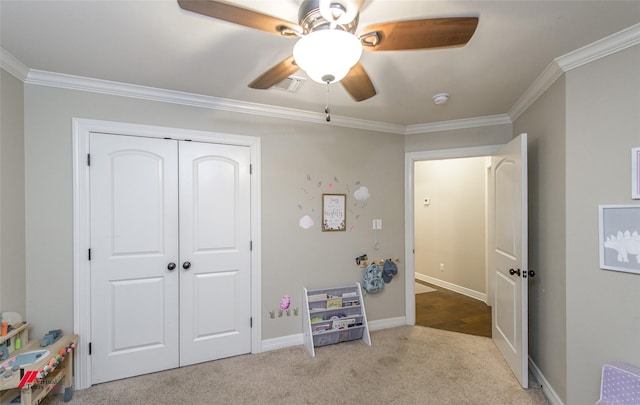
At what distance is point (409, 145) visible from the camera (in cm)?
352

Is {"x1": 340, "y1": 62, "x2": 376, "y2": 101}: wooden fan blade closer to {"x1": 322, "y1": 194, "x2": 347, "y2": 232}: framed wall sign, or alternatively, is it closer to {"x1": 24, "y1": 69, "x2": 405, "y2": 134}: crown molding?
{"x1": 24, "y1": 69, "x2": 405, "y2": 134}: crown molding

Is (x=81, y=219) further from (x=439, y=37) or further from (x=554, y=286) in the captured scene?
(x=554, y=286)

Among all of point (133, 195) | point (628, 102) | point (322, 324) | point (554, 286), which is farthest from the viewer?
point (322, 324)

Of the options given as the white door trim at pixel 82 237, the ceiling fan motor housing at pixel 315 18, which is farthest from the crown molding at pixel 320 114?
the ceiling fan motor housing at pixel 315 18

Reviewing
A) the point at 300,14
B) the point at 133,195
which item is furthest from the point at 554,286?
the point at 133,195

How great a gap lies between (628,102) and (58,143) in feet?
12.3

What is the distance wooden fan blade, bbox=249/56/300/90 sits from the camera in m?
1.49

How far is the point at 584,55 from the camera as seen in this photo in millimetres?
1795

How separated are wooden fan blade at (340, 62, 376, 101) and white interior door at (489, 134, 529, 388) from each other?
1.38 m

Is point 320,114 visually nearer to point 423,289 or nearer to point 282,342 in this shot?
point 282,342

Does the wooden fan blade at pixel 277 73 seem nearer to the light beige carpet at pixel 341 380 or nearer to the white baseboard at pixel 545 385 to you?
the light beige carpet at pixel 341 380

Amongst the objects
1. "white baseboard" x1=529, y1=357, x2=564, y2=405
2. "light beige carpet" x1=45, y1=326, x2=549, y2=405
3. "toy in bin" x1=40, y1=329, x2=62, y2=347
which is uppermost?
"toy in bin" x1=40, y1=329, x2=62, y2=347

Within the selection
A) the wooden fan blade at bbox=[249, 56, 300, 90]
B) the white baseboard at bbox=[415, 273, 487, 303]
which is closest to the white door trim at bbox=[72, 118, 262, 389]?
the wooden fan blade at bbox=[249, 56, 300, 90]

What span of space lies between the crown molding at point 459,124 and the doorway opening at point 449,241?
0.26m
